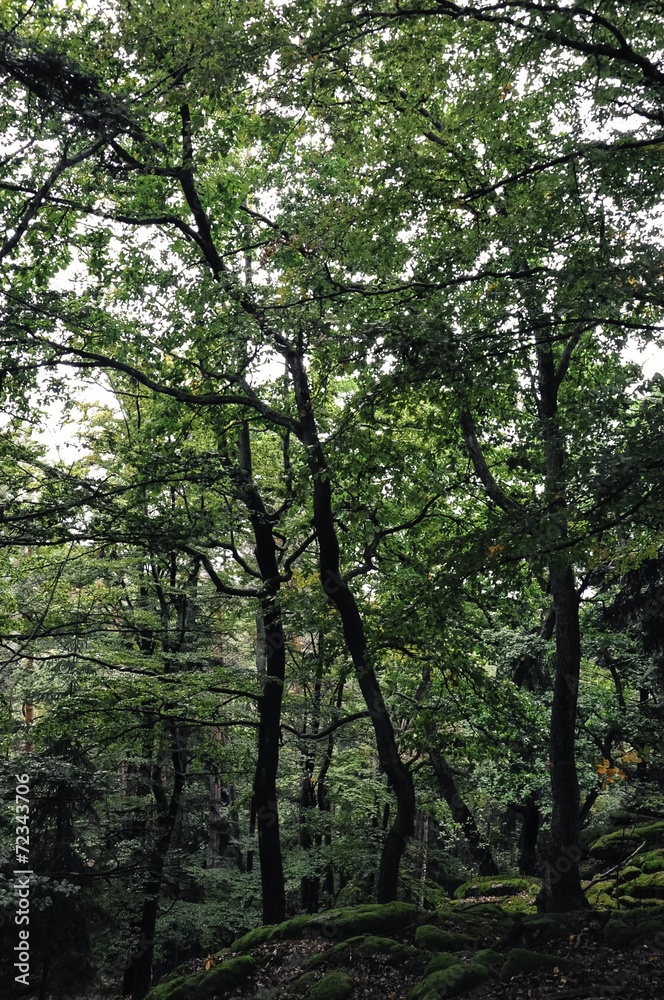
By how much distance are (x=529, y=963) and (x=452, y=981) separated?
788 millimetres

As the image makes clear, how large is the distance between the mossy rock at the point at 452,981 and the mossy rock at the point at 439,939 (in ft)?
4.15

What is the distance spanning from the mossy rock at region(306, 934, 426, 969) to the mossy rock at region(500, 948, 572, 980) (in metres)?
1.15

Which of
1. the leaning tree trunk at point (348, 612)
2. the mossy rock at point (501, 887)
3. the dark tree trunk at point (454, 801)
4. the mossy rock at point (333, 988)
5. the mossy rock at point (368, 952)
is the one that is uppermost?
the leaning tree trunk at point (348, 612)

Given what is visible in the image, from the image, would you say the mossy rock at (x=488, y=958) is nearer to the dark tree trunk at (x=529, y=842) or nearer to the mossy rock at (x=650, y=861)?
the mossy rock at (x=650, y=861)

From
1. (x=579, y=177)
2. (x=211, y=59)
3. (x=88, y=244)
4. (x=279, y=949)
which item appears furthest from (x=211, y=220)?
(x=279, y=949)

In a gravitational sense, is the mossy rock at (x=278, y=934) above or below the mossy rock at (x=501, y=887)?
above

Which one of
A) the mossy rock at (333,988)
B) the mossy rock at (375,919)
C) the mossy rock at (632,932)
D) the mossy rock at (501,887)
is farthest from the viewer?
the mossy rock at (501,887)

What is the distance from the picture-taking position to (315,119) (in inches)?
255

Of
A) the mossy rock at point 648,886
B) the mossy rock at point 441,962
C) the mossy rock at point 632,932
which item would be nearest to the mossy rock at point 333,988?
the mossy rock at point 441,962

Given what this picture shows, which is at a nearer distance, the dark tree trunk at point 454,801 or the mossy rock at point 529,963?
the mossy rock at point 529,963

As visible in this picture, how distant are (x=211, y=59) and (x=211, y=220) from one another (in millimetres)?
4695

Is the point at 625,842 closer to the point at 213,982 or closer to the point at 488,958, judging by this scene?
the point at 488,958

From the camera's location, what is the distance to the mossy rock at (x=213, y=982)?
7.00 metres

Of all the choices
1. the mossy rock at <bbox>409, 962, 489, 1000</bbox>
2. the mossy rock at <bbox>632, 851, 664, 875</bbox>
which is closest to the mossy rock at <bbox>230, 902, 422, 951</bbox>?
the mossy rock at <bbox>409, 962, 489, 1000</bbox>
